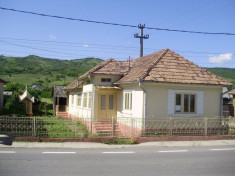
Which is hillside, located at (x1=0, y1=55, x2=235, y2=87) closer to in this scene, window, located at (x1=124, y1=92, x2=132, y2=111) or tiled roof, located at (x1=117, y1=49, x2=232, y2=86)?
tiled roof, located at (x1=117, y1=49, x2=232, y2=86)

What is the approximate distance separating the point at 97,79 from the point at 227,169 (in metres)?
11.0

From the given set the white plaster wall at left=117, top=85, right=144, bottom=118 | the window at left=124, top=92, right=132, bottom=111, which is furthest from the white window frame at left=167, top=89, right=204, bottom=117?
the window at left=124, top=92, right=132, bottom=111

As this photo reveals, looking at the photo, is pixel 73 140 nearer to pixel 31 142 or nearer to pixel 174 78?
pixel 31 142

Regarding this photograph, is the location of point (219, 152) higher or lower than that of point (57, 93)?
lower

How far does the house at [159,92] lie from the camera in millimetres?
13727

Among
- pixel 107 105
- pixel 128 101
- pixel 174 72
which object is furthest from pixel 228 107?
pixel 128 101

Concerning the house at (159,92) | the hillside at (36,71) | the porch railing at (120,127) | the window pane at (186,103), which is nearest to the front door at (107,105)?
the house at (159,92)

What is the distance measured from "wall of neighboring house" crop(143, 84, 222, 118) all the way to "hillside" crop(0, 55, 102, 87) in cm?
6491

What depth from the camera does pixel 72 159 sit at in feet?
28.0

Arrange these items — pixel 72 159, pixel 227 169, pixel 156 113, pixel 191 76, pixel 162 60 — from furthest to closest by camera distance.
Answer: pixel 162 60
pixel 191 76
pixel 156 113
pixel 72 159
pixel 227 169

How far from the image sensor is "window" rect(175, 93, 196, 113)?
14305 millimetres

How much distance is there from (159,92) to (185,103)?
6.11 ft

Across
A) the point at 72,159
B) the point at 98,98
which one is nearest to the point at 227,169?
the point at 72,159

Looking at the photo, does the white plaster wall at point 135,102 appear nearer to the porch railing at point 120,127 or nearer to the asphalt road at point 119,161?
the porch railing at point 120,127
